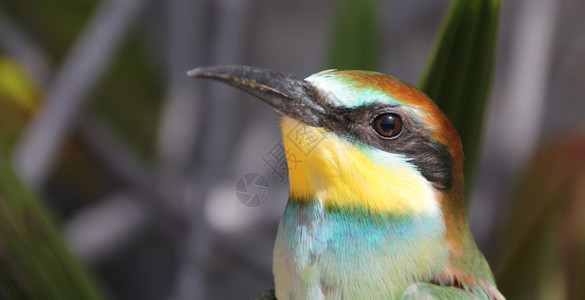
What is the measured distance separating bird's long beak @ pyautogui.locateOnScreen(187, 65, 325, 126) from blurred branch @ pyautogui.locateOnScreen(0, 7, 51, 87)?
4.14ft

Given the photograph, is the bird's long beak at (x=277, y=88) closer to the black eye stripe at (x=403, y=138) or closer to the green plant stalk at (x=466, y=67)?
the black eye stripe at (x=403, y=138)

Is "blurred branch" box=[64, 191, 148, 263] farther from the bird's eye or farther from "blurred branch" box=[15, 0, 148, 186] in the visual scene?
the bird's eye

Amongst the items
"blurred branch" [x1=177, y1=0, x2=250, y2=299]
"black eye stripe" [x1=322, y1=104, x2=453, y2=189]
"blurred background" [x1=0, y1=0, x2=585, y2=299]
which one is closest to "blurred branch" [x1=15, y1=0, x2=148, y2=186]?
"blurred background" [x1=0, y1=0, x2=585, y2=299]

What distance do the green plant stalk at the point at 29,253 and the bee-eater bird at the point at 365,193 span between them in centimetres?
26

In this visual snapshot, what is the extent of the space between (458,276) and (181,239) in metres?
0.90

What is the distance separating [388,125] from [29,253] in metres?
0.42

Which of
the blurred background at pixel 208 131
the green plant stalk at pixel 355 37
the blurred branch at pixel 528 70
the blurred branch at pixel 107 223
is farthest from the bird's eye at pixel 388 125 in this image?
the blurred branch at pixel 107 223

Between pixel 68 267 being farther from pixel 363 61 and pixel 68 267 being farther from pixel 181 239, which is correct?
pixel 181 239

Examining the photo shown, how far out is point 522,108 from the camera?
5.34ft

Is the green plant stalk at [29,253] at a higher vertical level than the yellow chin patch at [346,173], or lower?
lower

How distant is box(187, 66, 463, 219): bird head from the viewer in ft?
2.83

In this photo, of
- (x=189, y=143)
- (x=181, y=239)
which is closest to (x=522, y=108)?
(x=181, y=239)

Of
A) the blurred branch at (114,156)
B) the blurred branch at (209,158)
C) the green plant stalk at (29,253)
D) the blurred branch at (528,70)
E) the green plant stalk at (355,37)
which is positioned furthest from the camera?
the blurred branch at (114,156)

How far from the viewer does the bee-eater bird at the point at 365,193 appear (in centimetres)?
87
